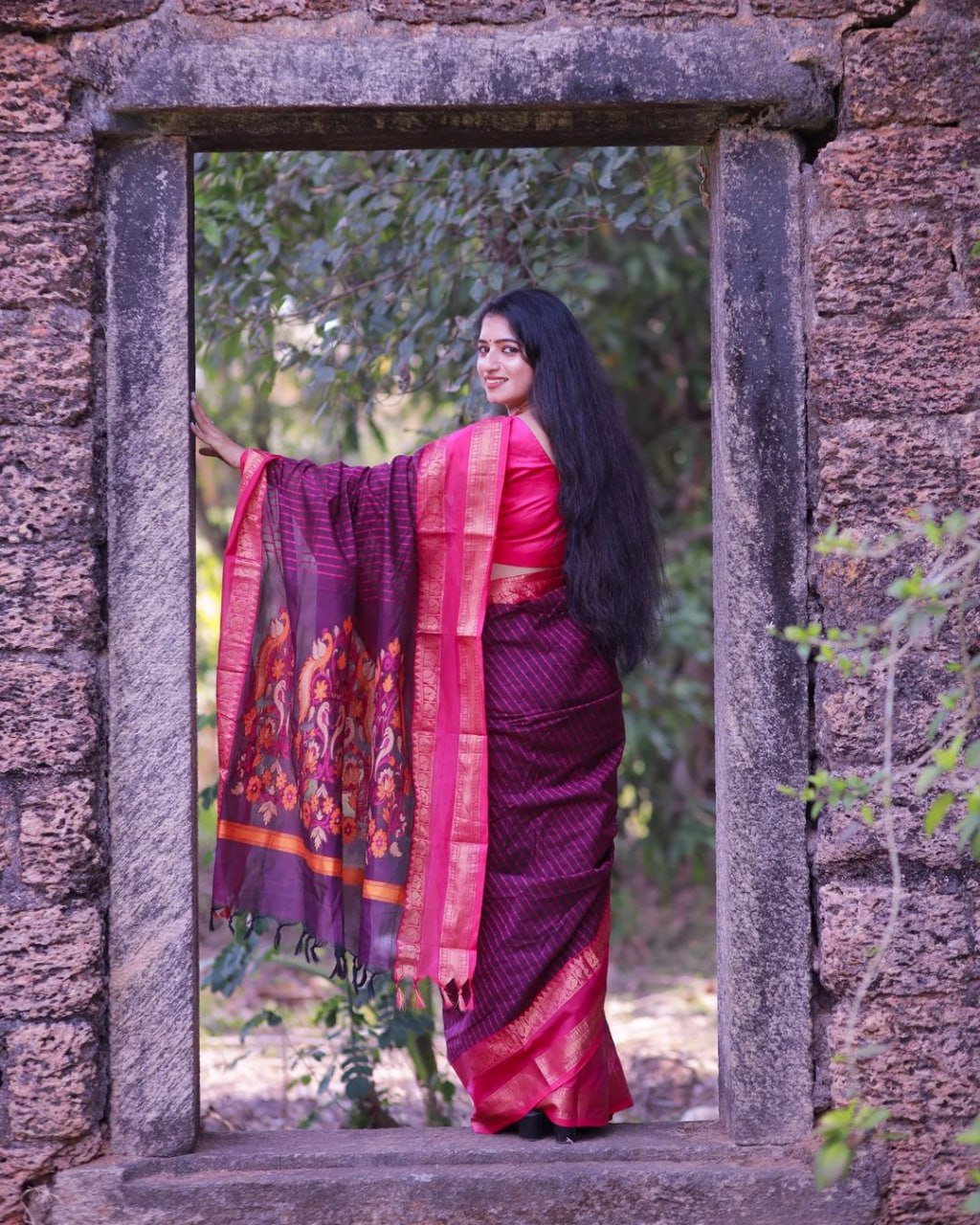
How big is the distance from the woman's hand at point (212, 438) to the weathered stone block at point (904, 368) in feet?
4.31

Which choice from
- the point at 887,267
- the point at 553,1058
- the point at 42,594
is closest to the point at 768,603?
the point at 887,267

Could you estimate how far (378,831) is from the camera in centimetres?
316

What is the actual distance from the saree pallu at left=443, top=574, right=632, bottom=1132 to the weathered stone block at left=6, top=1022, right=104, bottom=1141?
83 centimetres

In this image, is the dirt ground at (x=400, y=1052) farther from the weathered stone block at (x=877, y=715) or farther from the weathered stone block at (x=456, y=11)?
the weathered stone block at (x=456, y=11)

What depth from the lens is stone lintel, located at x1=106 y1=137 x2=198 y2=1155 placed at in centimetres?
296

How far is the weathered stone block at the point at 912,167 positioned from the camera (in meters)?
2.90

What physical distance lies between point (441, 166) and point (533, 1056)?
2.83m

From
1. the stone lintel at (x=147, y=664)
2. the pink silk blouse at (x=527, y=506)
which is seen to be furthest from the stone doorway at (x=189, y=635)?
the pink silk blouse at (x=527, y=506)

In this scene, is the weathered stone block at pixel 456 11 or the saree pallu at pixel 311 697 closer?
the weathered stone block at pixel 456 11

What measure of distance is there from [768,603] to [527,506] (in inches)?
23.5

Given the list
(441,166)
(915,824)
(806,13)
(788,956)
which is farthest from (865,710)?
Answer: (441,166)

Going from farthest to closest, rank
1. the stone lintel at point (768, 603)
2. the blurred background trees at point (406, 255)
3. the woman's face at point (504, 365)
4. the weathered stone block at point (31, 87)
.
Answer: the blurred background trees at point (406, 255) → the woman's face at point (504, 365) → the stone lintel at point (768, 603) → the weathered stone block at point (31, 87)

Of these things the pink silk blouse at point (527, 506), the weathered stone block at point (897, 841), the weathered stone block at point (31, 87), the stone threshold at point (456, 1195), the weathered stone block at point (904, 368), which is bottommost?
the stone threshold at point (456, 1195)

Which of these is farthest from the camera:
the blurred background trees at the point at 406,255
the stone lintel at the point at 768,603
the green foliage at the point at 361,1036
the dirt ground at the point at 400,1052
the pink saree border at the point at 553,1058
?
the dirt ground at the point at 400,1052
